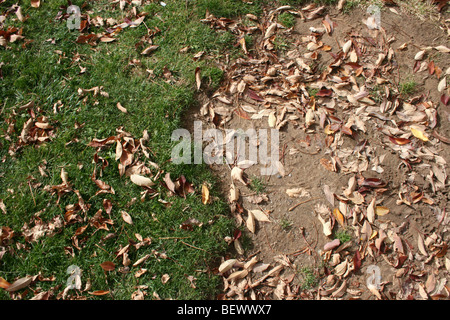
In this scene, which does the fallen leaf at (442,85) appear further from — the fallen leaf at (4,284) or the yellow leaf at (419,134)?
the fallen leaf at (4,284)

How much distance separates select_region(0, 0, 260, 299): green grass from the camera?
2938mm

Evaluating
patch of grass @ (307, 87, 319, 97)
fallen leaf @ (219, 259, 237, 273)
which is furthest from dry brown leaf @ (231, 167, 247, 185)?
patch of grass @ (307, 87, 319, 97)

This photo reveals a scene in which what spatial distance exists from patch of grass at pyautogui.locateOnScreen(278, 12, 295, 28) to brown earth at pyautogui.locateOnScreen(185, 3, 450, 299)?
10cm

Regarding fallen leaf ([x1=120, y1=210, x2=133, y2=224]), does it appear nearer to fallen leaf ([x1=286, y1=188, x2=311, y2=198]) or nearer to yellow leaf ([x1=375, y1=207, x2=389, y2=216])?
fallen leaf ([x1=286, y1=188, x2=311, y2=198])

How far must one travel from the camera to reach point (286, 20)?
12.8 feet

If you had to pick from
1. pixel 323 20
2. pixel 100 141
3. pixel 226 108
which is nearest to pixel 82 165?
pixel 100 141

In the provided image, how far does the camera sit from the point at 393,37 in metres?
3.79

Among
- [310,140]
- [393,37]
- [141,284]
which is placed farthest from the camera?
[393,37]

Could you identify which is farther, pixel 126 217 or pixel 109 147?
pixel 109 147

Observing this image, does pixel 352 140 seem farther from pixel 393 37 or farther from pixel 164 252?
pixel 164 252

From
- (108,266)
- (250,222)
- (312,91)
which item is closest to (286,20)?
(312,91)

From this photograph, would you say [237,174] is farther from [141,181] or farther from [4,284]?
[4,284]

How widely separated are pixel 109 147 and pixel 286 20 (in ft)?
7.40

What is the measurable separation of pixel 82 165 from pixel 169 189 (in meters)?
0.82
